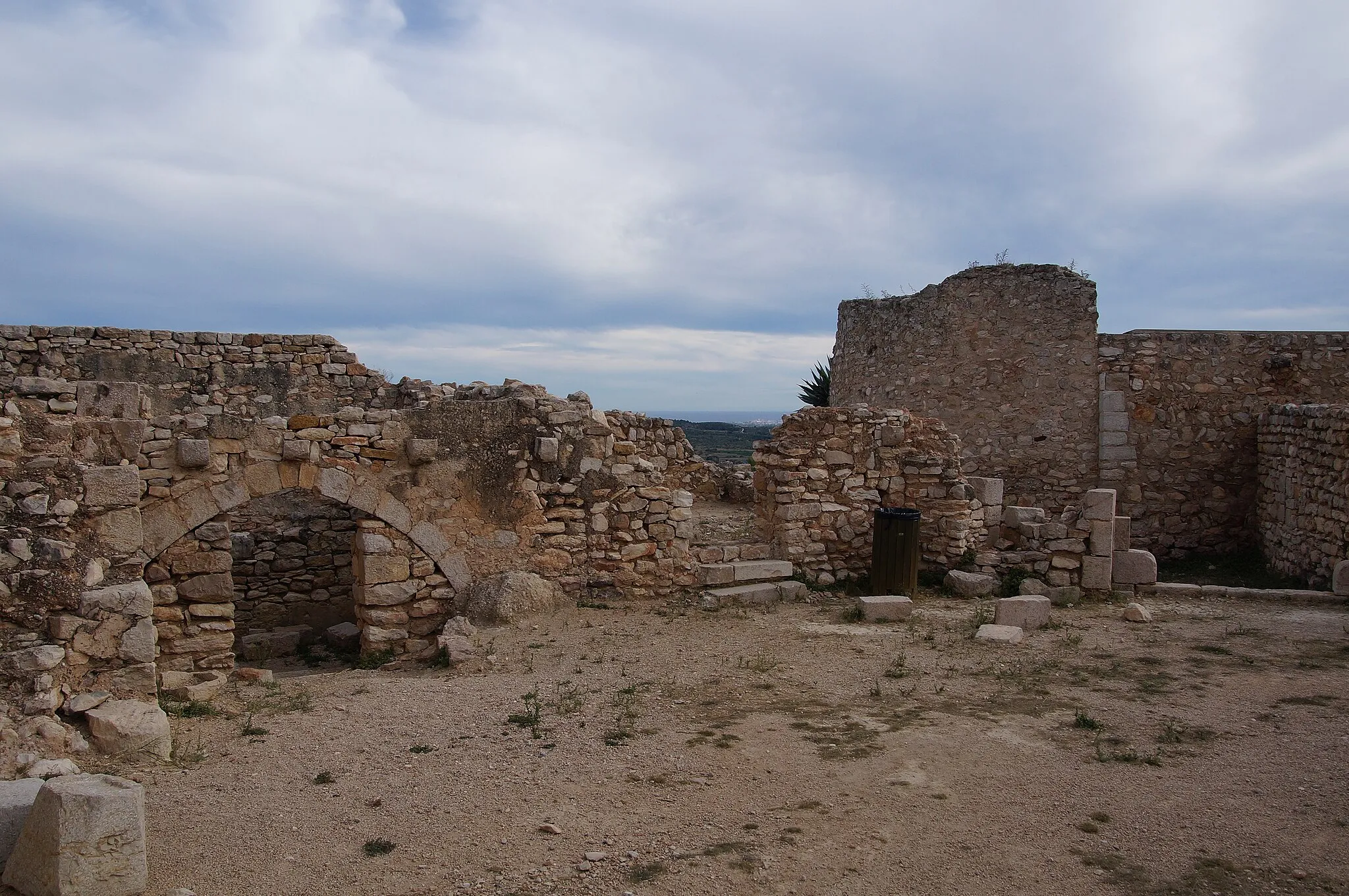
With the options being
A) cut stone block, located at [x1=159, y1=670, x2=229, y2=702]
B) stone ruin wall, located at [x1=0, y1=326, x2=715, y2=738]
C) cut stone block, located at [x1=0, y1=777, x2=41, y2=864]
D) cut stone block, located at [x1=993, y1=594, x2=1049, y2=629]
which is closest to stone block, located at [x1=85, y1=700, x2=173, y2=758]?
stone ruin wall, located at [x1=0, y1=326, x2=715, y2=738]

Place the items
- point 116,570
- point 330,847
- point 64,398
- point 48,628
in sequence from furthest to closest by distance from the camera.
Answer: point 64,398
point 116,570
point 48,628
point 330,847

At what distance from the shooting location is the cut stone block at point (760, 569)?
10242mm

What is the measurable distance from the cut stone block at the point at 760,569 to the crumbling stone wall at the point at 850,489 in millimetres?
233

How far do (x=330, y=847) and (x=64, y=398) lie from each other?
Answer: 485 centimetres

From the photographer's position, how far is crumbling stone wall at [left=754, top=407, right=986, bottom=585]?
10.8 metres

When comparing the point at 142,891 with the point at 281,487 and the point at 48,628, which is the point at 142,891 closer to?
the point at 48,628

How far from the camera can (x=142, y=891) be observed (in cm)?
383

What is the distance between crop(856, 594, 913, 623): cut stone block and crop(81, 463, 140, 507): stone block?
21.8ft

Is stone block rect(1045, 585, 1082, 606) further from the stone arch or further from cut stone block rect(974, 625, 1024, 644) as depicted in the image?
the stone arch

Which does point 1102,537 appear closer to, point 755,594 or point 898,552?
point 898,552

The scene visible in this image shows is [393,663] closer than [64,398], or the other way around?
[64,398]

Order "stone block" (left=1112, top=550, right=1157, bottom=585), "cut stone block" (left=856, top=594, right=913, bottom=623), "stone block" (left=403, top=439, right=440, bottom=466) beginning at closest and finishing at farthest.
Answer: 1. "stone block" (left=403, top=439, right=440, bottom=466)
2. "cut stone block" (left=856, top=594, right=913, bottom=623)
3. "stone block" (left=1112, top=550, right=1157, bottom=585)

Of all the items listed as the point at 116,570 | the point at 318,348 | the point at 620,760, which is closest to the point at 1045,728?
the point at 620,760

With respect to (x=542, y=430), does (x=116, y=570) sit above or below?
below
